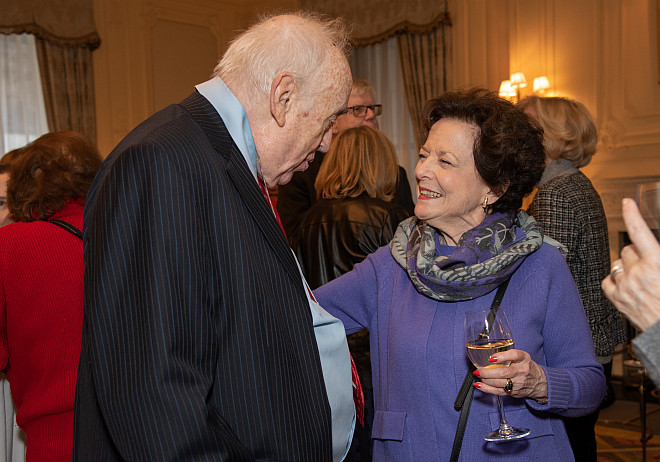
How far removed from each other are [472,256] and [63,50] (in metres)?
7.87

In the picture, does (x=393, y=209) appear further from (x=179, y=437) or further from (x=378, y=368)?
(x=179, y=437)

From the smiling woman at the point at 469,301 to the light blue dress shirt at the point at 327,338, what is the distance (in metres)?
0.35

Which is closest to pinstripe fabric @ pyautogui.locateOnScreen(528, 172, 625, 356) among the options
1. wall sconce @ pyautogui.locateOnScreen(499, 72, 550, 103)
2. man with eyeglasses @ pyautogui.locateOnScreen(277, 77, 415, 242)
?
man with eyeglasses @ pyautogui.locateOnScreen(277, 77, 415, 242)

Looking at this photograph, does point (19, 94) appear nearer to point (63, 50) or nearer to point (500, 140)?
point (63, 50)

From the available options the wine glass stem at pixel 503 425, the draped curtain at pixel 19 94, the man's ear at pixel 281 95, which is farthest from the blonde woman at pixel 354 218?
the draped curtain at pixel 19 94

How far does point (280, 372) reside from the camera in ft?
4.11

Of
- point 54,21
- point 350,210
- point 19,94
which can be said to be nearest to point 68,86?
point 19,94

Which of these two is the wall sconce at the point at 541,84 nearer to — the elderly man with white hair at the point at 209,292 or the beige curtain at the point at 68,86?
the beige curtain at the point at 68,86

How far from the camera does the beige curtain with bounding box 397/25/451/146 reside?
8.24 metres

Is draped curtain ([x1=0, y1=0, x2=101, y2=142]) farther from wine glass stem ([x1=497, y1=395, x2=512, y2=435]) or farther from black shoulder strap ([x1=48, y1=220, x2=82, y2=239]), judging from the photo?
wine glass stem ([x1=497, y1=395, x2=512, y2=435])

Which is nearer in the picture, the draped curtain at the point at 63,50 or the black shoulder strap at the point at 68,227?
the black shoulder strap at the point at 68,227

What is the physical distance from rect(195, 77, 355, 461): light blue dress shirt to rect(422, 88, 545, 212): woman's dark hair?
0.78 meters

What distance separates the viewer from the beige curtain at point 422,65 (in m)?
8.24

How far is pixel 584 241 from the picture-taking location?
2969 mm
